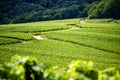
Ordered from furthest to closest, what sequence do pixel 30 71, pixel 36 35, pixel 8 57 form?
pixel 36 35
pixel 8 57
pixel 30 71

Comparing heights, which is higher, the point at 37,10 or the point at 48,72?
the point at 48,72

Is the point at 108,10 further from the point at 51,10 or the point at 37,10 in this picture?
the point at 37,10

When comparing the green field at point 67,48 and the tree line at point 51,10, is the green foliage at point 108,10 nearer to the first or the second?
the tree line at point 51,10

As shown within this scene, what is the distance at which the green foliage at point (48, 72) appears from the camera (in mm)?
3707

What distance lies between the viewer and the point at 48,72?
13.8 ft

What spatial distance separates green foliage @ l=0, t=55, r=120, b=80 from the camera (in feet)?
12.2

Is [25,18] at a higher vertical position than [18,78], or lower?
lower

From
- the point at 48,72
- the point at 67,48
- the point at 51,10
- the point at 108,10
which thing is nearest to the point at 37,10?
the point at 51,10

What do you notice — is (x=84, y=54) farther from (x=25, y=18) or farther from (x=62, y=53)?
(x=25, y=18)

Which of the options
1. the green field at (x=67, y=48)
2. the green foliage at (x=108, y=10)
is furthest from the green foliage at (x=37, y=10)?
the green field at (x=67, y=48)

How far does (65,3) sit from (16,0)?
20640mm

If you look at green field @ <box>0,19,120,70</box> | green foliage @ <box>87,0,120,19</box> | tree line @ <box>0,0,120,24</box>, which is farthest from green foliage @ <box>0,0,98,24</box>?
green field @ <box>0,19,120,70</box>

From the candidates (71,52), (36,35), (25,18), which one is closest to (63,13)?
(25,18)

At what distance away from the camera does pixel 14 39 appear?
129 ft
